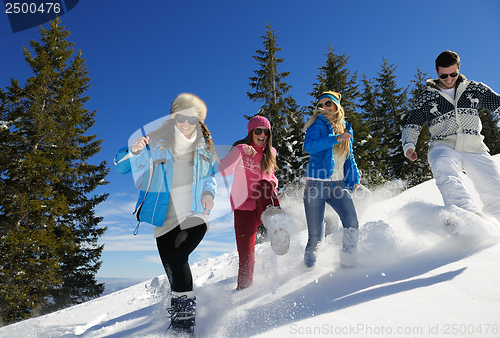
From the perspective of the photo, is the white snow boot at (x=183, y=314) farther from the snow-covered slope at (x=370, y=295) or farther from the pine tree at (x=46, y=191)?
the pine tree at (x=46, y=191)

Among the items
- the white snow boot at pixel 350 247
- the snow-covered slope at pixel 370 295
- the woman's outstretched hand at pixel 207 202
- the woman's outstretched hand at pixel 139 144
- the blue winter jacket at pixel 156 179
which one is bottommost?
the snow-covered slope at pixel 370 295

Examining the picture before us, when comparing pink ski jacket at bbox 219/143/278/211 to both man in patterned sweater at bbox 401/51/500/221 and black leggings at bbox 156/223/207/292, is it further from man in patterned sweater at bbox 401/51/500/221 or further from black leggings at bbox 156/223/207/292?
man in patterned sweater at bbox 401/51/500/221

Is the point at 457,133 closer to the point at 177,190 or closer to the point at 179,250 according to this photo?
the point at 177,190

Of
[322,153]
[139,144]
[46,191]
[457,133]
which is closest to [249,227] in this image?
A: [322,153]

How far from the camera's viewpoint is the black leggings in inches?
85.7

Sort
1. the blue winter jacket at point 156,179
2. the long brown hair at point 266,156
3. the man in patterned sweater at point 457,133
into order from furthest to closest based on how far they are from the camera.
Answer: the long brown hair at point 266,156 → the man in patterned sweater at point 457,133 → the blue winter jacket at point 156,179

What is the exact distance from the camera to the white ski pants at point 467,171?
2964 mm

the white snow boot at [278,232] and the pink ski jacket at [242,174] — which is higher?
the pink ski jacket at [242,174]

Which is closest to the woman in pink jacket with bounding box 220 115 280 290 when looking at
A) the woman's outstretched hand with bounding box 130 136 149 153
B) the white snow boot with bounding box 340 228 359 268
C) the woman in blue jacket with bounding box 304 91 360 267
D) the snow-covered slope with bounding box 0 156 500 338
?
the snow-covered slope with bounding box 0 156 500 338

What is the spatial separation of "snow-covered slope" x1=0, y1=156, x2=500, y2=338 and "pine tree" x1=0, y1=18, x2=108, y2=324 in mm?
7505

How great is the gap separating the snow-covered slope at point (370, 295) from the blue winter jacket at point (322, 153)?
0.68 metres

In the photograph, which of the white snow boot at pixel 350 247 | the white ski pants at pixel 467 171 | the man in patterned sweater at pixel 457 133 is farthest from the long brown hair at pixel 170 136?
the white ski pants at pixel 467 171

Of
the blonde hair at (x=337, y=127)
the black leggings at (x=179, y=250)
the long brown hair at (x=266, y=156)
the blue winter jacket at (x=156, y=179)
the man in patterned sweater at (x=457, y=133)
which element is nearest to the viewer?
the black leggings at (x=179, y=250)

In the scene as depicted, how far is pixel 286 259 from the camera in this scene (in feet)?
11.6
